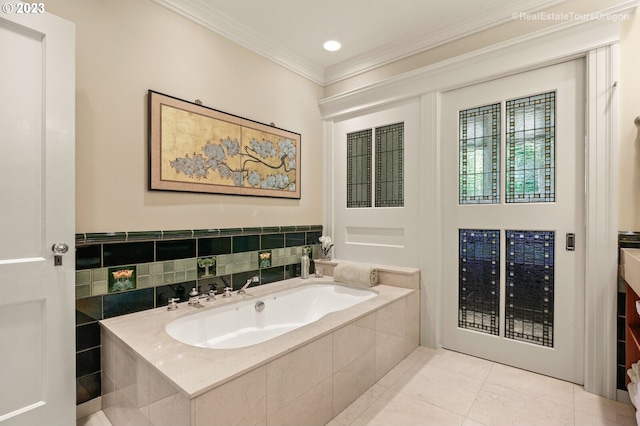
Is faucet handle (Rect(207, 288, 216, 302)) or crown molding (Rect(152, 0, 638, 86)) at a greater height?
crown molding (Rect(152, 0, 638, 86))

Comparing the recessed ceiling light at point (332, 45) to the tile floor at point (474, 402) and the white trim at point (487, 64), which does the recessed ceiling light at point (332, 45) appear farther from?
the tile floor at point (474, 402)

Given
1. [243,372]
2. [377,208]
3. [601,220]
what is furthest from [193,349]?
[601,220]

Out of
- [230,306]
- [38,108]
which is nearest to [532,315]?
[230,306]

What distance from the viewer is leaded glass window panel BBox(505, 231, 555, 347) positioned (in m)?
2.10

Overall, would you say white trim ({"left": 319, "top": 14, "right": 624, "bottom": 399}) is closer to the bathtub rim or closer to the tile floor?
the tile floor

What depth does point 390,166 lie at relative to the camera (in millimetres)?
2824

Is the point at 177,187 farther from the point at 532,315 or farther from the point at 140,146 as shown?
the point at 532,315

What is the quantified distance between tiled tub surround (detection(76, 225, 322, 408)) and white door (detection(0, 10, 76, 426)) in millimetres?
174

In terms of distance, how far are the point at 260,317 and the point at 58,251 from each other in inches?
51.1

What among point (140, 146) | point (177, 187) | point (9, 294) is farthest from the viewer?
point (177, 187)

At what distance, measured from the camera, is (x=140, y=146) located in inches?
76.5

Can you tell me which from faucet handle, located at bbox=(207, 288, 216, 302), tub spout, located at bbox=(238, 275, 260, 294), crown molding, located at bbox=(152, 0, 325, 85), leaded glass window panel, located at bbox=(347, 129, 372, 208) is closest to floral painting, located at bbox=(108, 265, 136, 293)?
faucet handle, located at bbox=(207, 288, 216, 302)

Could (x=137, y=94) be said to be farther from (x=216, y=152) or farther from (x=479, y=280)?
(x=479, y=280)

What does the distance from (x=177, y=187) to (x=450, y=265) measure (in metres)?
2.13
